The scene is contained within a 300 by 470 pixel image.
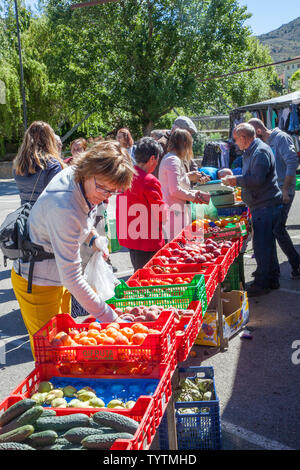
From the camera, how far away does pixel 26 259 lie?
2832mm

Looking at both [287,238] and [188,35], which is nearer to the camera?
[287,238]

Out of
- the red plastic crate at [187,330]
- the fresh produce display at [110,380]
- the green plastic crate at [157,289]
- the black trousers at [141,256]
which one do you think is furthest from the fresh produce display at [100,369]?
the black trousers at [141,256]

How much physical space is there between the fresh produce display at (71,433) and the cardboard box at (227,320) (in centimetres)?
269

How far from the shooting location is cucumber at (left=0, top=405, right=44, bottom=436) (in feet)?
6.38

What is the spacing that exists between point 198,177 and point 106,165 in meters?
3.86

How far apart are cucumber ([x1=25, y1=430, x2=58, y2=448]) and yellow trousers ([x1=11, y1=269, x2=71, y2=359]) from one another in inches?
44.7

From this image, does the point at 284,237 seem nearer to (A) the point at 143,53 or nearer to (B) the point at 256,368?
(B) the point at 256,368

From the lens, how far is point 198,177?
20.1 feet

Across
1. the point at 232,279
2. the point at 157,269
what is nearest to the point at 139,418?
the point at 157,269

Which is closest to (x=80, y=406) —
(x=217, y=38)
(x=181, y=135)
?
(x=181, y=135)

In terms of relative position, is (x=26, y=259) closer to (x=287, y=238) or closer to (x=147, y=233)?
(x=147, y=233)

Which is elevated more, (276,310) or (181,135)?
(181,135)

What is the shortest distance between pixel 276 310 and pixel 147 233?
1.96 metres

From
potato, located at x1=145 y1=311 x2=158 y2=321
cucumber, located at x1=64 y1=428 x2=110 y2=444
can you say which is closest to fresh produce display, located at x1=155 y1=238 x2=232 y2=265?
potato, located at x1=145 y1=311 x2=158 y2=321
